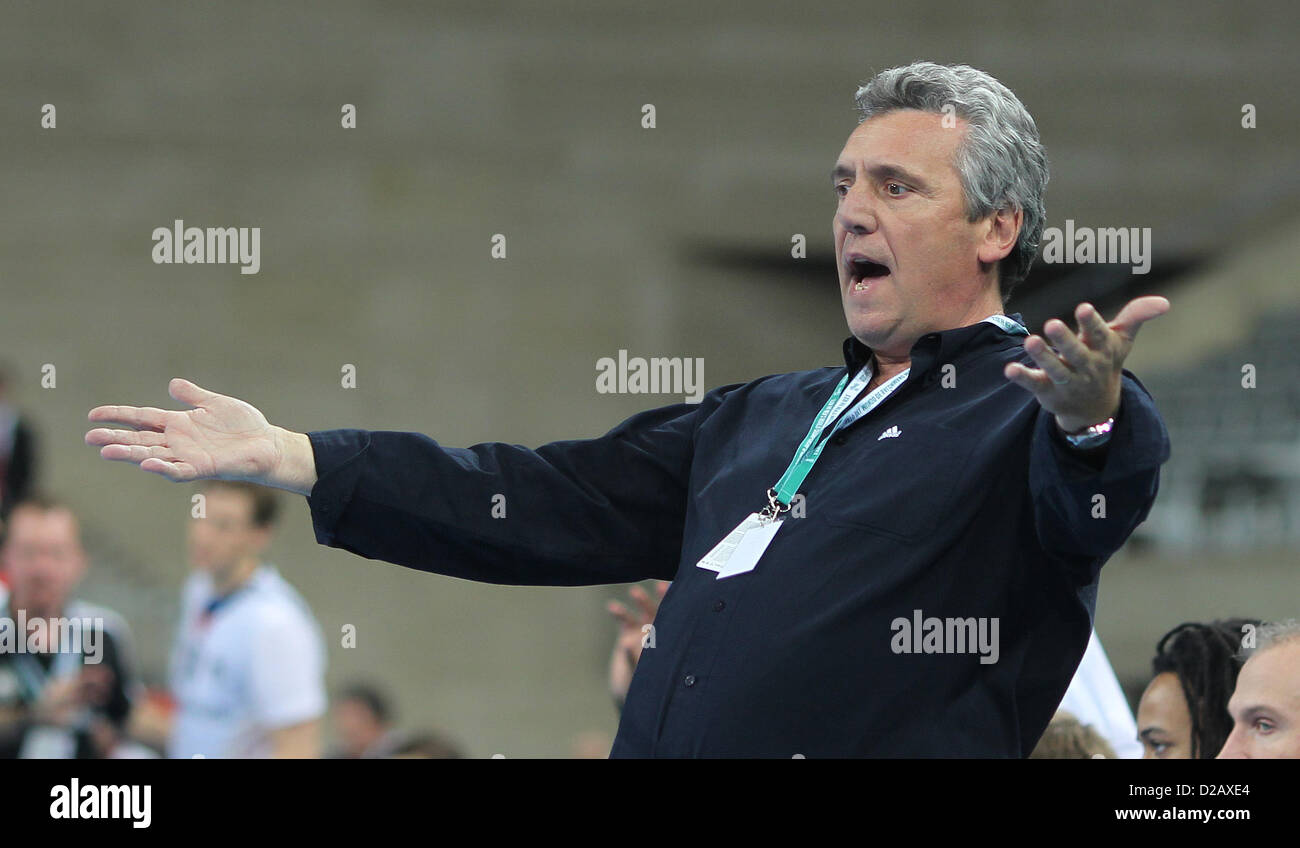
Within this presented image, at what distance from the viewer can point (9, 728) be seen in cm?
553

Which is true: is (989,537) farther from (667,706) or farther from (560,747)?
(560,747)

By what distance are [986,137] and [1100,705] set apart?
1663mm

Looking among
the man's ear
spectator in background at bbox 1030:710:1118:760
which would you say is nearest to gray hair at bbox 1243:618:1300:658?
spectator in background at bbox 1030:710:1118:760

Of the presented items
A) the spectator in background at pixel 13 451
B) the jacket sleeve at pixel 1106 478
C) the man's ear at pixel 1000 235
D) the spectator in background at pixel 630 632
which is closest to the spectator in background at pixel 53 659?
the spectator in background at pixel 13 451

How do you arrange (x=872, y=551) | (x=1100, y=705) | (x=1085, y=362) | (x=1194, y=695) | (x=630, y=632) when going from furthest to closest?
(x=630, y=632) → (x=1100, y=705) → (x=1194, y=695) → (x=872, y=551) → (x=1085, y=362)

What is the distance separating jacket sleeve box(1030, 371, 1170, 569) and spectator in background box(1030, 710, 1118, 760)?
1531 mm

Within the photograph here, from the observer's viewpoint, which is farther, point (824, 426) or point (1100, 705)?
point (1100, 705)

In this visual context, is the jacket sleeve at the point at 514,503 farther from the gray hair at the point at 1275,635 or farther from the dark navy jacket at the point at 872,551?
the gray hair at the point at 1275,635

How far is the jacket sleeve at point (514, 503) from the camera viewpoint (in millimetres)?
2451

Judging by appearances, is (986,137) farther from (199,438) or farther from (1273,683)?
(199,438)

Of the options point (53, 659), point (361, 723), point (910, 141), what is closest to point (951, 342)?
point (910, 141)

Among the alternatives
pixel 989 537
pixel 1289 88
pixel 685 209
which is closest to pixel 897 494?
pixel 989 537

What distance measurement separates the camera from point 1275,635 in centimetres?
291

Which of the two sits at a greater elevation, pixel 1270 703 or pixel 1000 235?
pixel 1000 235
